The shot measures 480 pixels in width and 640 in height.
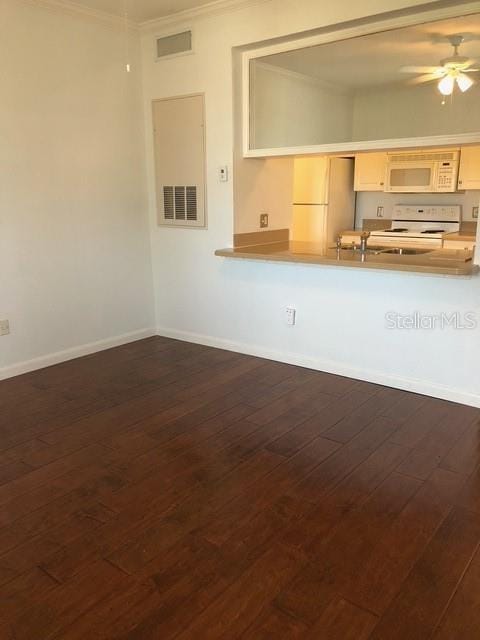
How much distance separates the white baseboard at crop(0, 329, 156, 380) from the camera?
388 cm

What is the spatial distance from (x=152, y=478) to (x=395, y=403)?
1.70m

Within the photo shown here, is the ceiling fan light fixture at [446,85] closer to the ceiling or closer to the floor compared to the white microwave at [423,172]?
closer to the ceiling

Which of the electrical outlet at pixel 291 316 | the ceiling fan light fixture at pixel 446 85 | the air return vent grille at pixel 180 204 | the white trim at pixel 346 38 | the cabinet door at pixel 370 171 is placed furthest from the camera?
the cabinet door at pixel 370 171

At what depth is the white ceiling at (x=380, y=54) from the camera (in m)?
3.04

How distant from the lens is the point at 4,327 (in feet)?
12.4

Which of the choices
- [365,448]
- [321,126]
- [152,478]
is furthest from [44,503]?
[321,126]

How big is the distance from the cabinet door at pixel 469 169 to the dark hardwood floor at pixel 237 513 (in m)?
2.66

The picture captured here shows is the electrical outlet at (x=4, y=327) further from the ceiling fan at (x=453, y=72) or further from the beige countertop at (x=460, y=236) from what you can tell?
the beige countertop at (x=460, y=236)

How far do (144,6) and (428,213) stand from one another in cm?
352

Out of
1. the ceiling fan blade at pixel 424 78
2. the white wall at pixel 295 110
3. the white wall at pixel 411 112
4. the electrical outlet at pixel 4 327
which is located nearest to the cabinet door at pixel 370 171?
the white wall at pixel 295 110

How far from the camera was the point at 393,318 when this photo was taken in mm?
3555

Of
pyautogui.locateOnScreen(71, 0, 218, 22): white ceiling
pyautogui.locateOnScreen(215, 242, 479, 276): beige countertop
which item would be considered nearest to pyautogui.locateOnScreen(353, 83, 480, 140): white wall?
pyautogui.locateOnScreen(215, 242, 479, 276): beige countertop

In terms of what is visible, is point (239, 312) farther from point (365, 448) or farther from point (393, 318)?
point (365, 448)

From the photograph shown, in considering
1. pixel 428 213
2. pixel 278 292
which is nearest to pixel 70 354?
pixel 278 292
